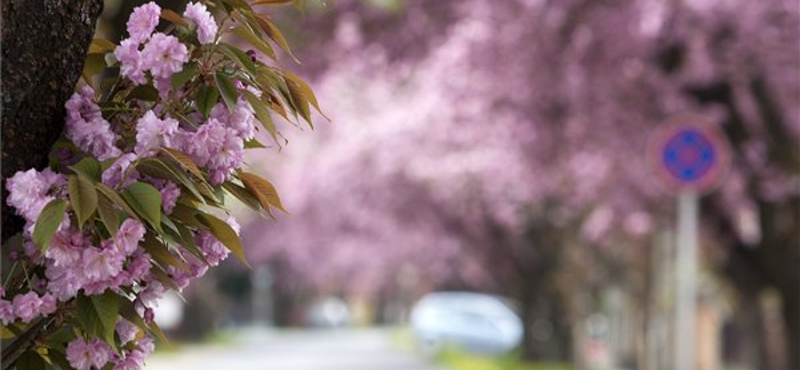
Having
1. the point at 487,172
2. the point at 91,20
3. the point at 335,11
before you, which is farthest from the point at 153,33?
the point at 487,172

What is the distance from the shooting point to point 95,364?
331 cm

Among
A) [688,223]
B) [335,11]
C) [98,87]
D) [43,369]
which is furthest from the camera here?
[335,11]

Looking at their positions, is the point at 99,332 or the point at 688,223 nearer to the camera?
the point at 99,332

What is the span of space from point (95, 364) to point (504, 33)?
11.4 m

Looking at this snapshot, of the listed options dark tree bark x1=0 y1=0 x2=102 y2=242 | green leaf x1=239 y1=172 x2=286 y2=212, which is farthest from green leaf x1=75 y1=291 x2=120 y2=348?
green leaf x1=239 y1=172 x2=286 y2=212

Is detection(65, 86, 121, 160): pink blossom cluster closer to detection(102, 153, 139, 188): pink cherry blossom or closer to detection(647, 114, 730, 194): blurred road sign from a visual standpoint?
detection(102, 153, 139, 188): pink cherry blossom

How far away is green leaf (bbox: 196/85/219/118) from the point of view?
3.38 m

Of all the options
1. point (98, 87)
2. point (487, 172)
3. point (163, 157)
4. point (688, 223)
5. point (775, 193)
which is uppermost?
point (487, 172)

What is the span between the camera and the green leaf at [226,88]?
333 cm

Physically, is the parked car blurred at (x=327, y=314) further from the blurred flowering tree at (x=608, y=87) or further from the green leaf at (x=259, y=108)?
the green leaf at (x=259, y=108)

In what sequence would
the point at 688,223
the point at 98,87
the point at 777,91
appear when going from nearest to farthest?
the point at 98,87
the point at 688,223
the point at 777,91

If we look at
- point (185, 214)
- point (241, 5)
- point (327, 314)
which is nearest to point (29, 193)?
point (185, 214)

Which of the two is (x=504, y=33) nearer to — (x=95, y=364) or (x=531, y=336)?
(x=95, y=364)

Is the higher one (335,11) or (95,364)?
(335,11)
